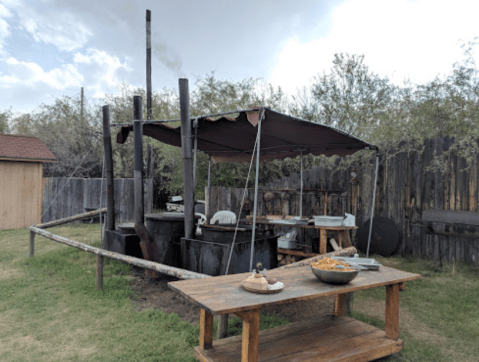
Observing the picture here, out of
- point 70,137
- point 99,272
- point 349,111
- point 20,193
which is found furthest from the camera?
point 70,137

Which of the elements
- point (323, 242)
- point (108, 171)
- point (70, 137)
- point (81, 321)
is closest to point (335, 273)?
point (81, 321)

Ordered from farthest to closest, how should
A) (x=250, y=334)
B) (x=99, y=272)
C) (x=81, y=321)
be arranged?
(x=99, y=272) < (x=81, y=321) < (x=250, y=334)

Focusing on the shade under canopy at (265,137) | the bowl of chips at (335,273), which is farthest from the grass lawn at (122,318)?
the shade under canopy at (265,137)

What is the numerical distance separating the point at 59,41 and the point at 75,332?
33.3 meters

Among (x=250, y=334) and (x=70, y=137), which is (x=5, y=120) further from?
(x=250, y=334)

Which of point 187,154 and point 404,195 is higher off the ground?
point 187,154

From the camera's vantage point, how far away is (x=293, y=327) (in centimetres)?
332

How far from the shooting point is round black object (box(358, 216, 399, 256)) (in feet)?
23.2

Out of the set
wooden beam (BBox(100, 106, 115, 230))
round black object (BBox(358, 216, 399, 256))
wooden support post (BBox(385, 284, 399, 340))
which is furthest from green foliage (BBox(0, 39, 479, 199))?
wooden support post (BBox(385, 284, 399, 340))

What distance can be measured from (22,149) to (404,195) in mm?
11523

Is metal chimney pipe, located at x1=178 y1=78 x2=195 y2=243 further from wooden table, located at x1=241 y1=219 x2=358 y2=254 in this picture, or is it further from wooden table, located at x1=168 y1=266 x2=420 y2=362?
wooden table, located at x1=241 y1=219 x2=358 y2=254

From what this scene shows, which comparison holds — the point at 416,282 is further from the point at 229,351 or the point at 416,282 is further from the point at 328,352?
the point at 229,351

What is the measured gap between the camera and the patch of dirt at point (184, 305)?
421 cm

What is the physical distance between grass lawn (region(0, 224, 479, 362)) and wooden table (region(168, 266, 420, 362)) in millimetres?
321
